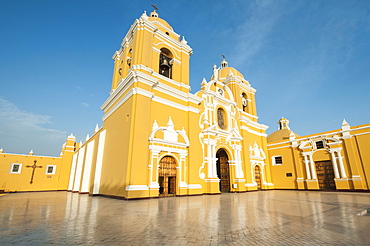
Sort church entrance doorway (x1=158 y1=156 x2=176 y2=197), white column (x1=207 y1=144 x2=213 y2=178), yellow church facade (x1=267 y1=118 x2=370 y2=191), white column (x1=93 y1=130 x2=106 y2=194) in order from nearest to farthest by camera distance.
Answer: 1. church entrance doorway (x1=158 y1=156 x2=176 y2=197)
2. white column (x1=93 y1=130 x2=106 y2=194)
3. white column (x1=207 y1=144 x2=213 y2=178)
4. yellow church facade (x1=267 y1=118 x2=370 y2=191)

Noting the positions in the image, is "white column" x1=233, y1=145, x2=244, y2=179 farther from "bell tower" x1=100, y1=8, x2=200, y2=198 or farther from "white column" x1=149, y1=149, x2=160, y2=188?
"white column" x1=149, y1=149, x2=160, y2=188

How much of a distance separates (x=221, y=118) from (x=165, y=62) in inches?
273

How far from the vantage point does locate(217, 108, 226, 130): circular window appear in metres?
16.7

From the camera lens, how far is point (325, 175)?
1753 cm

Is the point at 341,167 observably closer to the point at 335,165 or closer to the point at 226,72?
the point at 335,165

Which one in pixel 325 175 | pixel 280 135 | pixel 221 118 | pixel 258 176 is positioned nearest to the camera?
pixel 221 118

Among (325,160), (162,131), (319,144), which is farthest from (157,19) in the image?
(325,160)

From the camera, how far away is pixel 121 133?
11383 mm

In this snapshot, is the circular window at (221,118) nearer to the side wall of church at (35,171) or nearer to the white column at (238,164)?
the white column at (238,164)

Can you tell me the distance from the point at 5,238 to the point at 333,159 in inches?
836

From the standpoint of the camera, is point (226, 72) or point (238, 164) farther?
point (226, 72)

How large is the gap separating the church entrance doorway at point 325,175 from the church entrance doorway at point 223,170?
29.6 feet

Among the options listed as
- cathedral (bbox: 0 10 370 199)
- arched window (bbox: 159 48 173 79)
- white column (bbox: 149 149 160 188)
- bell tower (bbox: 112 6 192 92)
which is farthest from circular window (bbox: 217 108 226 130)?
white column (bbox: 149 149 160 188)

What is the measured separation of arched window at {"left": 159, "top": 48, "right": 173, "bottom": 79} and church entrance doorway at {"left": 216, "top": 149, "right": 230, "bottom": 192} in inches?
309
